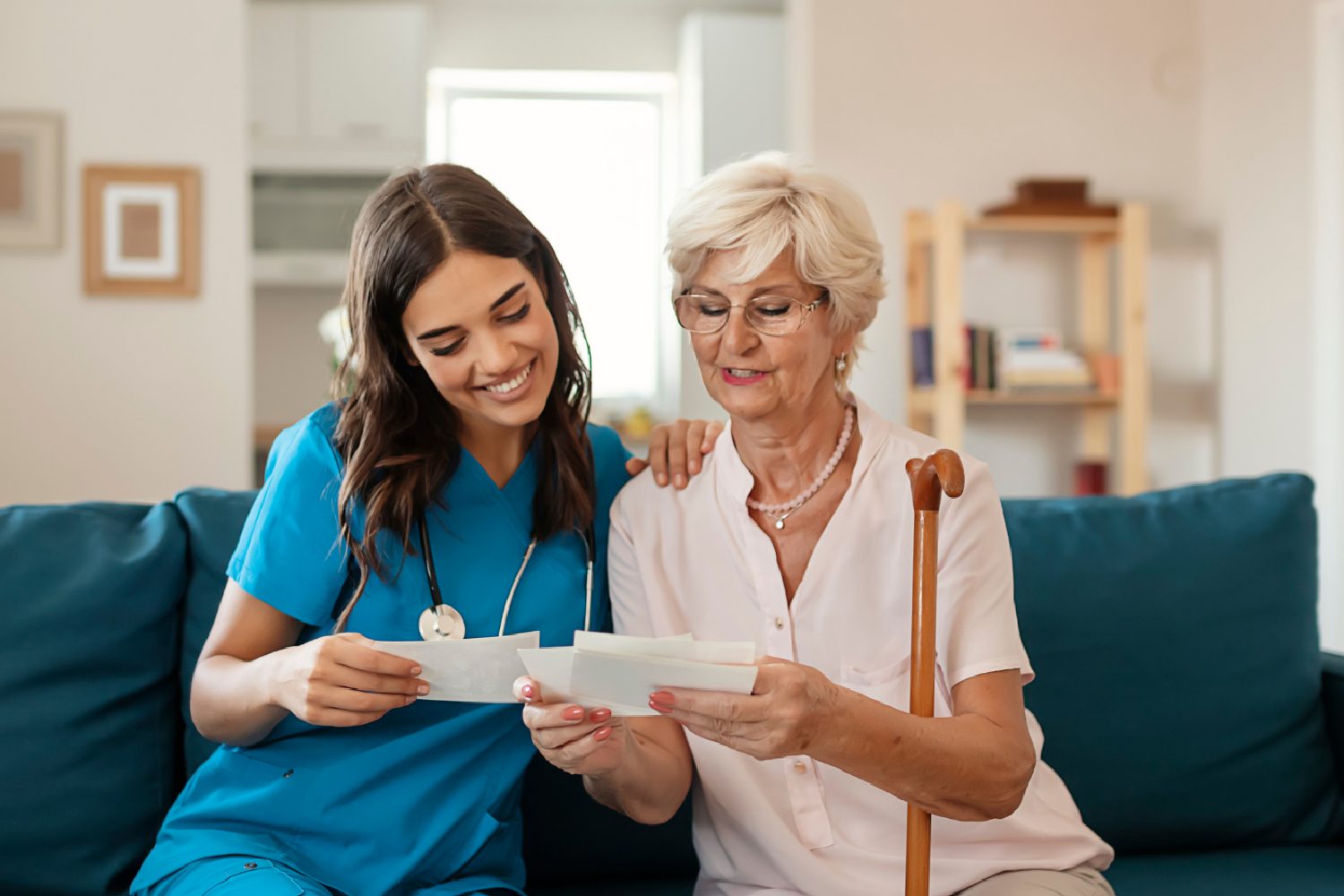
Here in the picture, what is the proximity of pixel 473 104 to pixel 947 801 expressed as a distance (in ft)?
19.6

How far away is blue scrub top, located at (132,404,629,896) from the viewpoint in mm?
1501

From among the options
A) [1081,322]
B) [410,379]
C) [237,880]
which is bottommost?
Answer: [237,880]

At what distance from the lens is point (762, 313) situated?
Answer: 154 centimetres

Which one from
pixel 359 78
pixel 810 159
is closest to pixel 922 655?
pixel 810 159

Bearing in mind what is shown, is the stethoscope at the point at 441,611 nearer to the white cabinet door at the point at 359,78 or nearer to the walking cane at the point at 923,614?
the walking cane at the point at 923,614

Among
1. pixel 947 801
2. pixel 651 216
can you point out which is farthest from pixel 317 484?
pixel 651 216

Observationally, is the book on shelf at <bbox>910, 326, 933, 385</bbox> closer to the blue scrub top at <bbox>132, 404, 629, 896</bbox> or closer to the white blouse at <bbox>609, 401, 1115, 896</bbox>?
the white blouse at <bbox>609, 401, 1115, 896</bbox>

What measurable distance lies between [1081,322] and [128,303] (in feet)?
11.4

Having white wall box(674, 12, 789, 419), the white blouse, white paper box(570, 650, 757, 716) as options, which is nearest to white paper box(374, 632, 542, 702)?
white paper box(570, 650, 757, 716)

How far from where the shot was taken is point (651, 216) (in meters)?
6.91

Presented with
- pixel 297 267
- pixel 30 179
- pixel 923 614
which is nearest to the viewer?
pixel 923 614

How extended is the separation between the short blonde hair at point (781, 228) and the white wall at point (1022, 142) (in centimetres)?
328

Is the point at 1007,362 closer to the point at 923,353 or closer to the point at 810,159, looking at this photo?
the point at 923,353

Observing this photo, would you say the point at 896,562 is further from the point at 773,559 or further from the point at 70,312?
the point at 70,312
